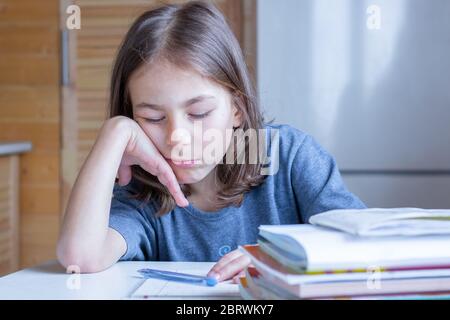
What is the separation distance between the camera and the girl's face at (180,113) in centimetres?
95

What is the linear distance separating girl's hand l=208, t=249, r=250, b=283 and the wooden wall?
6.32ft

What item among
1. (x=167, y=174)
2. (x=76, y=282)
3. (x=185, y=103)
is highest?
(x=185, y=103)

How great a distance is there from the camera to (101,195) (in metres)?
0.91

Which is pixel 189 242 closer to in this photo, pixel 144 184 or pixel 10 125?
pixel 144 184

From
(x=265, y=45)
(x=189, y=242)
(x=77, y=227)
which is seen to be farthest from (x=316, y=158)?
(x=265, y=45)

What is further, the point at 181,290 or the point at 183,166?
the point at 183,166

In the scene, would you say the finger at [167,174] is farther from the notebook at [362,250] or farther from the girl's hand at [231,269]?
the notebook at [362,250]

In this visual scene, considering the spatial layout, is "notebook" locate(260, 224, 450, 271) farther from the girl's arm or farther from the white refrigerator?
the white refrigerator

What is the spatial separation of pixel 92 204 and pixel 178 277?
21cm

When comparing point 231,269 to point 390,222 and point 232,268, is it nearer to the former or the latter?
point 232,268

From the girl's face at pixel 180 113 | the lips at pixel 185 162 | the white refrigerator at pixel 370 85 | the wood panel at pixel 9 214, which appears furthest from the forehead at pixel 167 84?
the wood panel at pixel 9 214

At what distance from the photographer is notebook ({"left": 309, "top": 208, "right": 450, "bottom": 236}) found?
57 centimetres

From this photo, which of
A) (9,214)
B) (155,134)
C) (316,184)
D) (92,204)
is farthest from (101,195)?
(9,214)

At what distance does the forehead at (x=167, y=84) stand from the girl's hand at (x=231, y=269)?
26 cm
